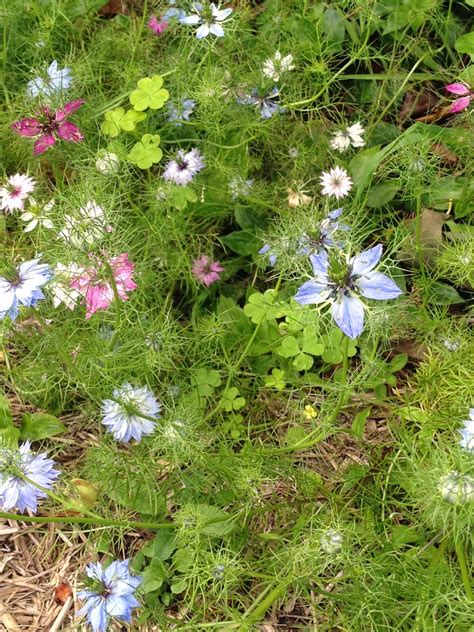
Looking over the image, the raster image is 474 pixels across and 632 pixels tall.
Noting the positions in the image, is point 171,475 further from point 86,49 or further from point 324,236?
point 86,49

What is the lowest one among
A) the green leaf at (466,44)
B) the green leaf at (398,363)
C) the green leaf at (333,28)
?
the green leaf at (398,363)

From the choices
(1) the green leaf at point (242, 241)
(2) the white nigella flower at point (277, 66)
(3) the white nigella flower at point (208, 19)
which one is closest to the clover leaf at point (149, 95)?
(3) the white nigella flower at point (208, 19)

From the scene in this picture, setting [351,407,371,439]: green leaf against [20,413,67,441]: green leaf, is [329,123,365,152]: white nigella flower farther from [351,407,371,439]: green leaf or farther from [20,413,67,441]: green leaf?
[20,413,67,441]: green leaf

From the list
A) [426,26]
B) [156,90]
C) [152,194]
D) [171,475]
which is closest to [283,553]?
[171,475]

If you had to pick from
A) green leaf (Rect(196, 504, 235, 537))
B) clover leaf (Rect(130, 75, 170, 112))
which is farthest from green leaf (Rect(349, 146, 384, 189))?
green leaf (Rect(196, 504, 235, 537))

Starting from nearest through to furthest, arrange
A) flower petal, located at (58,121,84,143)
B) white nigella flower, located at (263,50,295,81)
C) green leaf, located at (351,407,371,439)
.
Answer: green leaf, located at (351,407,371,439) → flower petal, located at (58,121,84,143) → white nigella flower, located at (263,50,295,81)

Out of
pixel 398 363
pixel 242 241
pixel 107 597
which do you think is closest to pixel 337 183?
pixel 242 241

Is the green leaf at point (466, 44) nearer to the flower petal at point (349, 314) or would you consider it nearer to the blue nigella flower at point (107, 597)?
the flower petal at point (349, 314)
